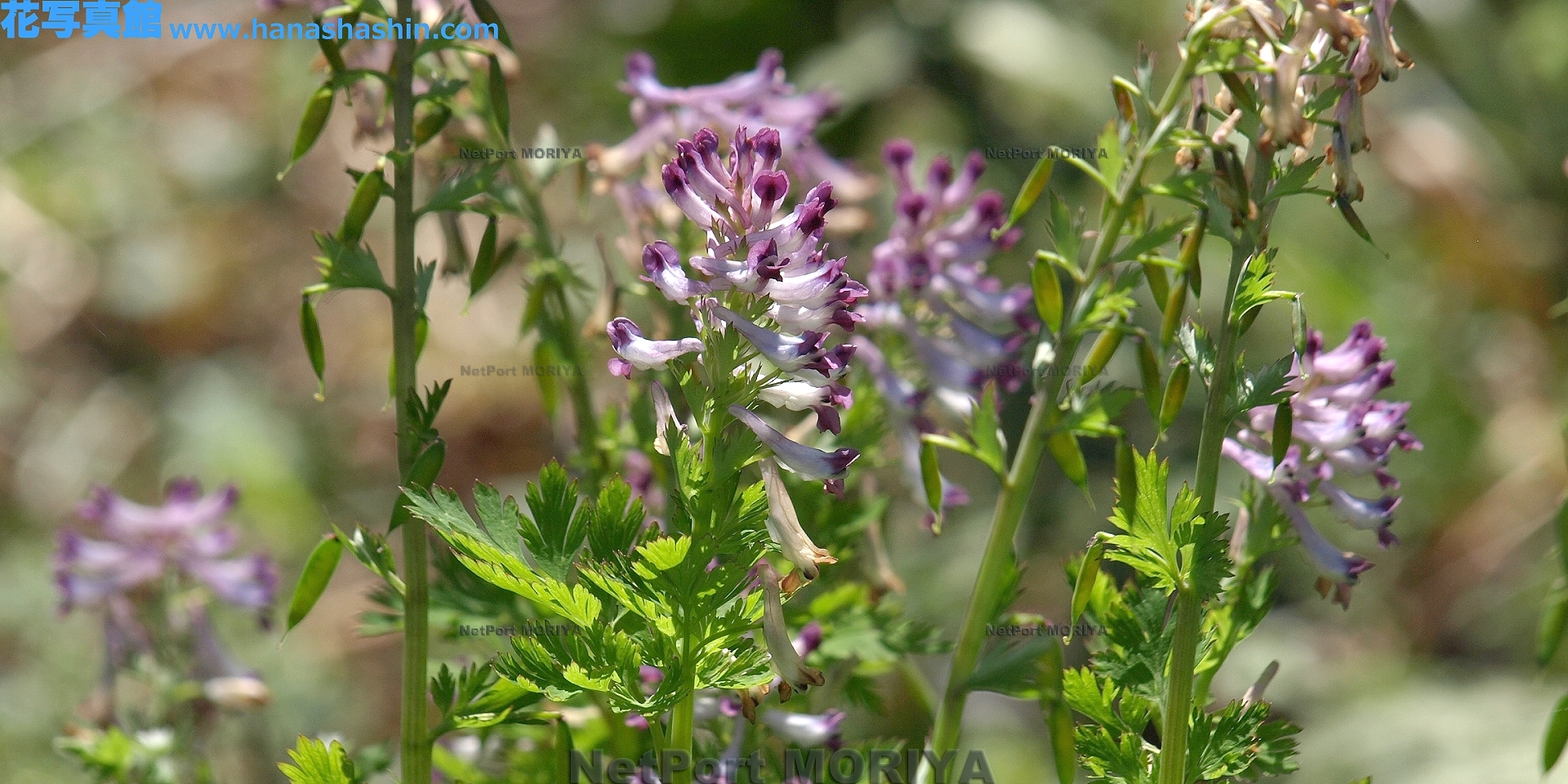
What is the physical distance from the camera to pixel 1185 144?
2.52 feet

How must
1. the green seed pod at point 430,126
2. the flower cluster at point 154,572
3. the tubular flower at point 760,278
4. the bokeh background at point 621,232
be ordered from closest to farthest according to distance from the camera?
the tubular flower at point 760,278 → the green seed pod at point 430,126 → the flower cluster at point 154,572 → the bokeh background at point 621,232

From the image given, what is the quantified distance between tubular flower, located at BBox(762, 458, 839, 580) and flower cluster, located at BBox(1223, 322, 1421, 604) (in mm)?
361

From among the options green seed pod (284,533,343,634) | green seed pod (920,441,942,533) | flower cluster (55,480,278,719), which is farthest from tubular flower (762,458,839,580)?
flower cluster (55,480,278,719)

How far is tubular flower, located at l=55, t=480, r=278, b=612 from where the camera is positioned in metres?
1.51

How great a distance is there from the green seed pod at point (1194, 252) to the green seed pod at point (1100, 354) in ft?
0.19

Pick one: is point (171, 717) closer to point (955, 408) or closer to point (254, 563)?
point (254, 563)

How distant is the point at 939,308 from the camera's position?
4.06ft

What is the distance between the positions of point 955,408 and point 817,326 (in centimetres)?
47

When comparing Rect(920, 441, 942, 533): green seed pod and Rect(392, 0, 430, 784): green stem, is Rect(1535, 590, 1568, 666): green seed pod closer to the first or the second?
Rect(920, 441, 942, 533): green seed pod

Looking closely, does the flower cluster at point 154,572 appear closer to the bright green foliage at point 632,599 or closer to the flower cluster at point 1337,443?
the bright green foliage at point 632,599

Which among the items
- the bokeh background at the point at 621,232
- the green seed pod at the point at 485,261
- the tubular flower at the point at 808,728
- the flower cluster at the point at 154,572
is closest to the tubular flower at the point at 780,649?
the tubular flower at the point at 808,728

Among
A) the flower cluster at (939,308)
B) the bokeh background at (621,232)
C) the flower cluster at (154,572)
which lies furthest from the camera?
the bokeh background at (621,232)

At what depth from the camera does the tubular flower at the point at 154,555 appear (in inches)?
59.5

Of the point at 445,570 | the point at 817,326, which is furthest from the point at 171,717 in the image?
the point at 817,326
